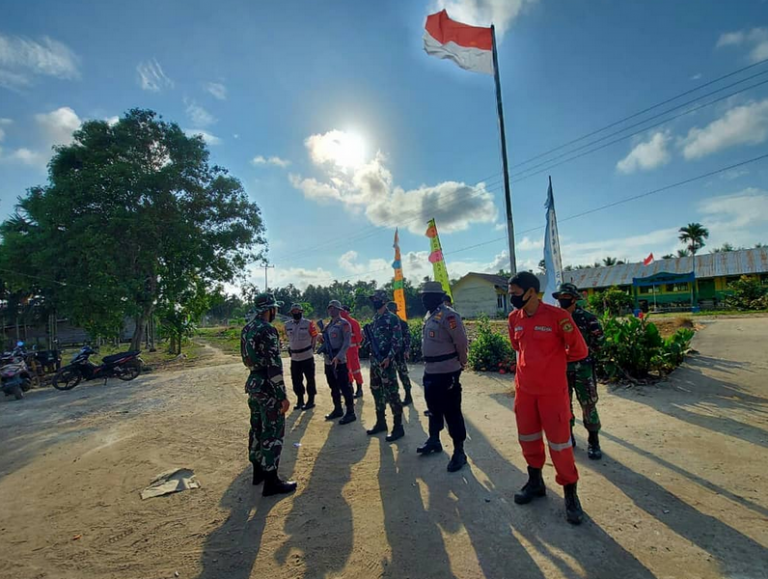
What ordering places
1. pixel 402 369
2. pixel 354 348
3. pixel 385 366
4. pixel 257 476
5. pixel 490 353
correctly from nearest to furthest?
pixel 257 476 < pixel 385 366 < pixel 402 369 < pixel 354 348 < pixel 490 353

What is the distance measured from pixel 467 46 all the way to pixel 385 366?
6.82 metres

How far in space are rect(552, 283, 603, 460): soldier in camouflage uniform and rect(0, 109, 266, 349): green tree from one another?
14.7 m

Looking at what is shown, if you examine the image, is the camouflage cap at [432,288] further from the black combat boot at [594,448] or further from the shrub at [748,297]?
the shrub at [748,297]

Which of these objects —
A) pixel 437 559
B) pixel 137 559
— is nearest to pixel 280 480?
pixel 137 559

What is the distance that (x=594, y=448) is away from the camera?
360 cm

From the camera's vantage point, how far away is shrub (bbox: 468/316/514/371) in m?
8.27

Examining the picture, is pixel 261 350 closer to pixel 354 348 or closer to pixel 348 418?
pixel 348 418

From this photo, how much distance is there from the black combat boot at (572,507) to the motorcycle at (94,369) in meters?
12.1

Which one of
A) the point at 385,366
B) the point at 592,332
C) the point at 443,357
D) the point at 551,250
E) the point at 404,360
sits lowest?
the point at 404,360

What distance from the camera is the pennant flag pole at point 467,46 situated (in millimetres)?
7258

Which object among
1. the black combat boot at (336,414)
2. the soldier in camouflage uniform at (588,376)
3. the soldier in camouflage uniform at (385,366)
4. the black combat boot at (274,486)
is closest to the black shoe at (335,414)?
the black combat boot at (336,414)

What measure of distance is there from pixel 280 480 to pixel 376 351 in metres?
1.79

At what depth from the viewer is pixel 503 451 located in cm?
395

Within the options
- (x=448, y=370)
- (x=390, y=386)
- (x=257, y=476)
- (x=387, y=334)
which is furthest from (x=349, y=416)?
(x=448, y=370)
